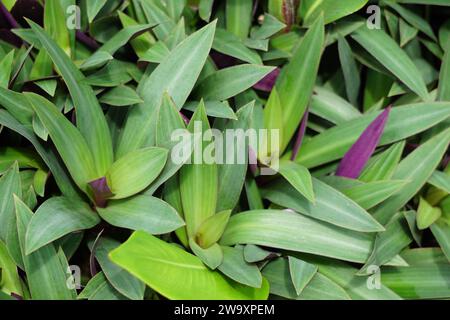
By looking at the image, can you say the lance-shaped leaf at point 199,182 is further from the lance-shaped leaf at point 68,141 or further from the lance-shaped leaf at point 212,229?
the lance-shaped leaf at point 68,141

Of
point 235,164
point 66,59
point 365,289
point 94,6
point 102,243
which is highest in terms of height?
point 94,6

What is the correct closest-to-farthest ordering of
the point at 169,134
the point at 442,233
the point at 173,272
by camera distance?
the point at 173,272 → the point at 169,134 → the point at 442,233

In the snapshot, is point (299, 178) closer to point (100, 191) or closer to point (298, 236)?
point (298, 236)

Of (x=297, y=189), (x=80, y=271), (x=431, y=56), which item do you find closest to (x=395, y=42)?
(x=431, y=56)

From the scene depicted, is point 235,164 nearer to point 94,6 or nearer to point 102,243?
point 102,243

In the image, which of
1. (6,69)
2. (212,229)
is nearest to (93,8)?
(6,69)

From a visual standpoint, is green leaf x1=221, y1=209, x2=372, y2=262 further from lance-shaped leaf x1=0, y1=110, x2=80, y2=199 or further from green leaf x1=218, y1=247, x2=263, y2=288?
lance-shaped leaf x1=0, y1=110, x2=80, y2=199
